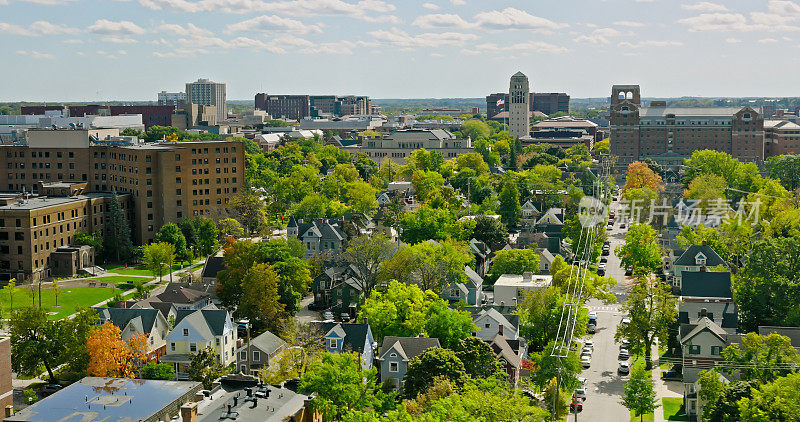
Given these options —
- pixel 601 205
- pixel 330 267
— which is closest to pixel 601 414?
A: pixel 330 267

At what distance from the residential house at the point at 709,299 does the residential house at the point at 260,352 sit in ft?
67.7

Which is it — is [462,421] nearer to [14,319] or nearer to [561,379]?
[561,379]

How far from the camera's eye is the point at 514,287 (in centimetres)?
5562

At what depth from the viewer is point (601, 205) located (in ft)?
290

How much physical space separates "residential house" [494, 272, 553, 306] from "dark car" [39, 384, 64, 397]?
83.9ft

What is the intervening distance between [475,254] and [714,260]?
16433 millimetres

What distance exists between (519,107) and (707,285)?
13065 centimetres

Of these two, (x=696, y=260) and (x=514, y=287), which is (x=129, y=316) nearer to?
(x=514, y=287)

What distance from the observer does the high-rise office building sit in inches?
6895

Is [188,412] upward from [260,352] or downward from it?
upward

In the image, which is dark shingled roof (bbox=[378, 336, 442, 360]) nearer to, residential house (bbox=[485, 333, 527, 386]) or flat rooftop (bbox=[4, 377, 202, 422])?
residential house (bbox=[485, 333, 527, 386])

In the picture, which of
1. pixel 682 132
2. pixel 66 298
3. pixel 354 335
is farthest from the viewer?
pixel 682 132

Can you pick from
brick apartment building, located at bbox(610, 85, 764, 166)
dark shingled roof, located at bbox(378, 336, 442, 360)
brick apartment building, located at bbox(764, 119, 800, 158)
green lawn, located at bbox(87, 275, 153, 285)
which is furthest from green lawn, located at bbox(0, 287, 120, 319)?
brick apartment building, located at bbox(764, 119, 800, 158)

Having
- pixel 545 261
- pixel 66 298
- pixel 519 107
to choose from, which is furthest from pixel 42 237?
pixel 519 107
